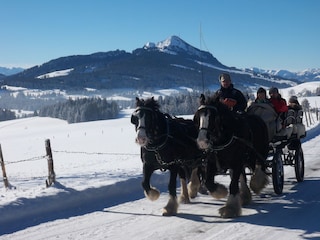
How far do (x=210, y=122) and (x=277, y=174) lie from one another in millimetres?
2513

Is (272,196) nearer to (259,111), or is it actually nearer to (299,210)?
(299,210)

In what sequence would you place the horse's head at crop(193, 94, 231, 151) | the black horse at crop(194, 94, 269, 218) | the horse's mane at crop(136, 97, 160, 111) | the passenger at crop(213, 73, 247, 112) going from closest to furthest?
the horse's head at crop(193, 94, 231, 151) < the black horse at crop(194, 94, 269, 218) < the horse's mane at crop(136, 97, 160, 111) < the passenger at crop(213, 73, 247, 112)

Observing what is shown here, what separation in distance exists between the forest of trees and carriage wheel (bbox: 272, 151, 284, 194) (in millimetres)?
109317

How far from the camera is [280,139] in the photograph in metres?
9.27

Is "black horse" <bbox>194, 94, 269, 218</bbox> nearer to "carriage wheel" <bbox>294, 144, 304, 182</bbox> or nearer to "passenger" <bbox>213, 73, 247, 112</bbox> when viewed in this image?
"passenger" <bbox>213, 73, 247, 112</bbox>

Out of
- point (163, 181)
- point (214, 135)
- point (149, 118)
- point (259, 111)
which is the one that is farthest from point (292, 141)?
point (149, 118)

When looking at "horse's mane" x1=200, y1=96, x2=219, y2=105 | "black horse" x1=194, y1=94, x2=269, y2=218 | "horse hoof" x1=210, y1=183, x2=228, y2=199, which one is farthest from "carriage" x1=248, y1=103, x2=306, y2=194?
"horse's mane" x1=200, y1=96, x2=219, y2=105

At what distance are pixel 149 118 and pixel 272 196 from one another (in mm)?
3169

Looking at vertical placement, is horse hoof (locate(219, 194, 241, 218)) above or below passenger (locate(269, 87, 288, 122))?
below

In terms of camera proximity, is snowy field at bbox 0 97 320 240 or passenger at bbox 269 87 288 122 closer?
snowy field at bbox 0 97 320 240

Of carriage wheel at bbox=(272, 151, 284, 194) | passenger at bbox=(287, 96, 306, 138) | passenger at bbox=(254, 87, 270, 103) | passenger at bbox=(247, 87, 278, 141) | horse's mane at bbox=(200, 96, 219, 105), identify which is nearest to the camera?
horse's mane at bbox=(200, 96, 219, 105)

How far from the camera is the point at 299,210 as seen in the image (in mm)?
6930

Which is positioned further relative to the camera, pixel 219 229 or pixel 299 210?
pixel 299 210

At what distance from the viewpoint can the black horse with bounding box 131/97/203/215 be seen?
6594 mm
